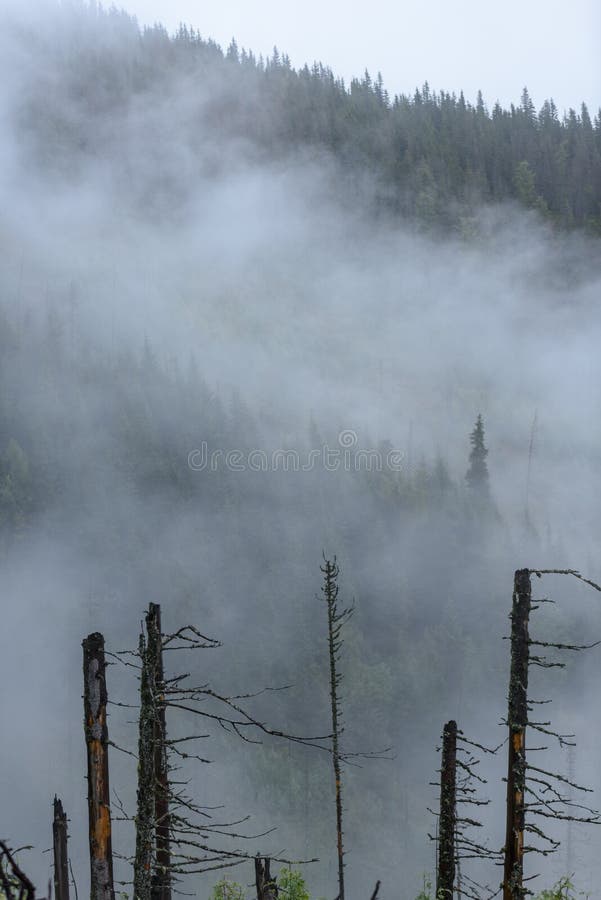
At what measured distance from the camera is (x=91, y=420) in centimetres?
17925

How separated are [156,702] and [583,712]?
12112 cm

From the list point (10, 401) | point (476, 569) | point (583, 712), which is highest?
point (10, 401)

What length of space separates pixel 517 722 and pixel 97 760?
604 cm

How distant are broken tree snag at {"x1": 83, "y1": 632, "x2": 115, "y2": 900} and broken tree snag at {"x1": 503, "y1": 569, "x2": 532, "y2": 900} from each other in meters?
5.64

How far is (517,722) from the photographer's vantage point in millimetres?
11234

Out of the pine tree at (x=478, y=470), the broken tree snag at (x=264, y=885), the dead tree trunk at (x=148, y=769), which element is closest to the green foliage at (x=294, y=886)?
the broken tree snag at (x=264, y=885)

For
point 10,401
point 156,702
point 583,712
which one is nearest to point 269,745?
point 583,712

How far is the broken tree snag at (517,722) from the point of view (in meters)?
11.1

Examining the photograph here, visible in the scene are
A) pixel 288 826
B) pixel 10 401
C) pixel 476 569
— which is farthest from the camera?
pixel 10 401

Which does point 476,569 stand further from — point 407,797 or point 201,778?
point 201,778

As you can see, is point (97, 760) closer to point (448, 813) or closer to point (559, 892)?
point (559, 892)

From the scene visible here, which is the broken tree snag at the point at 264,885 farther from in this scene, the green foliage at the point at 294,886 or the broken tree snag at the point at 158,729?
the green foliage at the point at 294,886

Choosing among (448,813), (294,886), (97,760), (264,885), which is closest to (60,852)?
(294,886)

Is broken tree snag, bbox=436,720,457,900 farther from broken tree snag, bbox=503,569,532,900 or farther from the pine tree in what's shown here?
the pine tree
